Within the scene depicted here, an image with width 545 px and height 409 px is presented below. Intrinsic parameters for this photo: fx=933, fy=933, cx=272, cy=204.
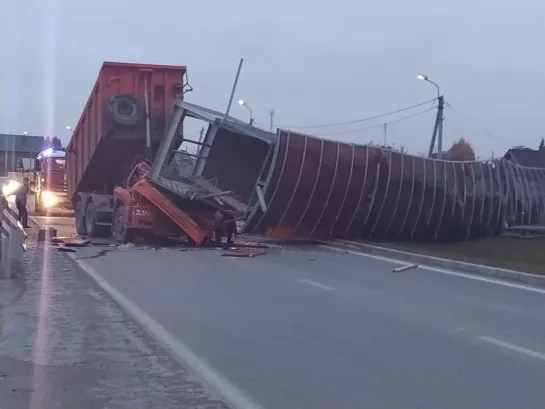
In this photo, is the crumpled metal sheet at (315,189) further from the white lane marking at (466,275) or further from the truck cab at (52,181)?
the truck cab at (52,181)

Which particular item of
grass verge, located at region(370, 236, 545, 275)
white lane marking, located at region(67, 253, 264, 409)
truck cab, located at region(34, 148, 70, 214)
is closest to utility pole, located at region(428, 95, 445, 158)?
grass verge, located at region(370, 236, 545, 275)

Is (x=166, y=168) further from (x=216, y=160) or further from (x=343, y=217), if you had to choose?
(x=343, y=217)

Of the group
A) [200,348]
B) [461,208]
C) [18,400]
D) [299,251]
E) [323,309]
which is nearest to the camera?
[18,400]

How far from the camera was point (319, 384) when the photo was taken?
7648 mm

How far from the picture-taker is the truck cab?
108ft

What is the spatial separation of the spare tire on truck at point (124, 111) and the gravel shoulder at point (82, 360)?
35.2 ft

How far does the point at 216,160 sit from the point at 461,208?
715 centimetres

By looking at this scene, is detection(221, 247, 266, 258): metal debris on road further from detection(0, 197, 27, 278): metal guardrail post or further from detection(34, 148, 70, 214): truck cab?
detection(34, 148, 70, 214): truck cab

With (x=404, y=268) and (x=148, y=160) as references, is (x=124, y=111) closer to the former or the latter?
(x=148, y=160)

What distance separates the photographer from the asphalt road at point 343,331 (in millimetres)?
7453

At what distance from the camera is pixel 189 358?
8719mm

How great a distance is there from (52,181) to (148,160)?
10819mm

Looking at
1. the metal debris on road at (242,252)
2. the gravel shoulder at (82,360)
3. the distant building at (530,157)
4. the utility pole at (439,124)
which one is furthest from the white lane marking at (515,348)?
the distant building at (530,157)

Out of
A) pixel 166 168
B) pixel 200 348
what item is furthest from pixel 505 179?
pixel 200 348
